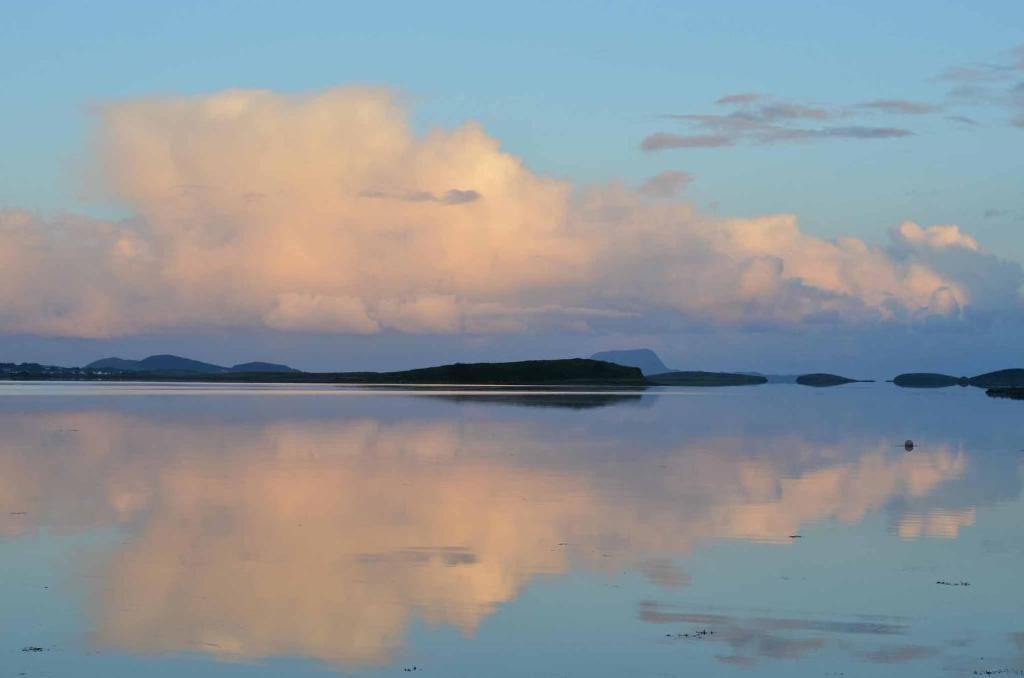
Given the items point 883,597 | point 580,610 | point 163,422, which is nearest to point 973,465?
point 883,597

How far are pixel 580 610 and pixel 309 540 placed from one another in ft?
23.9

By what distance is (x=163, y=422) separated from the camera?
203ft

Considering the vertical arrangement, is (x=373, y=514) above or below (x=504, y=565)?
above

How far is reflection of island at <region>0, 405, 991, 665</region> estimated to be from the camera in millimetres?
15422

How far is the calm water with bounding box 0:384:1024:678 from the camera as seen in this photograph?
13547 mm

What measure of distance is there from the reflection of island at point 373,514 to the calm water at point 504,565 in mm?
88

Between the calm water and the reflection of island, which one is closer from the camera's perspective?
the calm water

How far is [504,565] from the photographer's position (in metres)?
19.0

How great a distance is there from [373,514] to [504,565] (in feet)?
21.7

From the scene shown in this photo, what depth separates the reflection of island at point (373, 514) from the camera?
50.6 feet

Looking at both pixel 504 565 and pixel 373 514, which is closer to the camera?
pixel 504 565

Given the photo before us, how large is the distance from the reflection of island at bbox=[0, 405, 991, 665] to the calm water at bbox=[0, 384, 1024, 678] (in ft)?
0.29

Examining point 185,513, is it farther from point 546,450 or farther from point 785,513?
point 546,450

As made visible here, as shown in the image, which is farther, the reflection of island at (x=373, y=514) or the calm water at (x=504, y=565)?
the reflection of island at (x=373, y=514)
